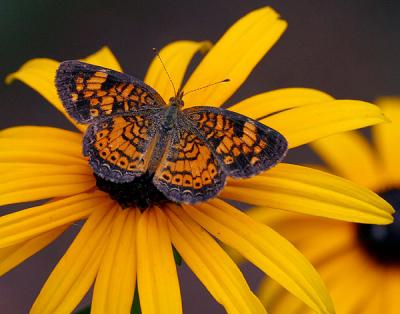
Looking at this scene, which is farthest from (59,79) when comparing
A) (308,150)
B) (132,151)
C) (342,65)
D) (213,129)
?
(342,65)

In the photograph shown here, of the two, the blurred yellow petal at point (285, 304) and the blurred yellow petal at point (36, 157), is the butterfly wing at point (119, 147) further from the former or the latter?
the blurred yellow petal at point (285, 304)

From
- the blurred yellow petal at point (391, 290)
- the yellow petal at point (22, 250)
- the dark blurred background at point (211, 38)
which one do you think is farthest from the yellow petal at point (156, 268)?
the dark blurred background at point (211, 38)

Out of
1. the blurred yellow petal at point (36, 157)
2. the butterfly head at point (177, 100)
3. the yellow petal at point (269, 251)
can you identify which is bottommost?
the yellow petal at point (269, 251)

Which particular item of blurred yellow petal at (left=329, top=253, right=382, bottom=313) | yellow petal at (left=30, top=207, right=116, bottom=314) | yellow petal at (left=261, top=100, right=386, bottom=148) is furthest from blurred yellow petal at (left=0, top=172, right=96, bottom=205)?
blurred yellow petal at (left=329, top=253, right=382, bottom=313)

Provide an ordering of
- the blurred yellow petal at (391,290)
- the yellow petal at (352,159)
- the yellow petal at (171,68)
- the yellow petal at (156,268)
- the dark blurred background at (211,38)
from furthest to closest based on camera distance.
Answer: the dark blurred background at (211,38)
the yellow petal at (352,159)
the yellow petal at (171,68)
the blurred yellow petal at (391,290)
the yellow petal at (156,268)

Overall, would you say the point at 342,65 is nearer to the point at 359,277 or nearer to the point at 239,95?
the point at 239,95

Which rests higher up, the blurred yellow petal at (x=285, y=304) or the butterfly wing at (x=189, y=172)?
the butterfly wing at (x=189, y=172)

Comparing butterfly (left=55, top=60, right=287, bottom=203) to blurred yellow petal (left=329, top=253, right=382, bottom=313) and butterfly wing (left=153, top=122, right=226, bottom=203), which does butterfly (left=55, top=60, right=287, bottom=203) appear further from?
blurred yellow petal (left=329, top=253, right=382, bottom=313)
